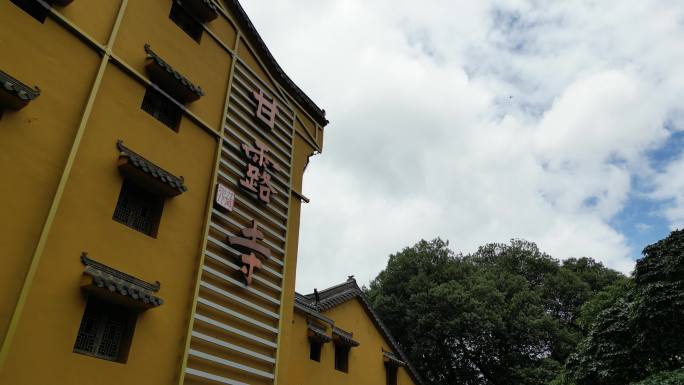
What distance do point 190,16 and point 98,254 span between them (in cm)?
587

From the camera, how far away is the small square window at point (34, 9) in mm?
6606

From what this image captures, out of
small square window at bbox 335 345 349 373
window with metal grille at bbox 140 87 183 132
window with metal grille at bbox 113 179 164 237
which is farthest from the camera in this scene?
small square window at bbox 335 345 349 373

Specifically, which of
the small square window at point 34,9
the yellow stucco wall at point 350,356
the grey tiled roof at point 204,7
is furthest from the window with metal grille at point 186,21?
the yellow stucco wall at point 350,356

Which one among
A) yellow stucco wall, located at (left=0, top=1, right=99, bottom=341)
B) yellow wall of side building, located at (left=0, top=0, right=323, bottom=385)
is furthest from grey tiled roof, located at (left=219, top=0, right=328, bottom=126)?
yellow stucco wall, located at (left=0, top=1, right=99, bottom=341)

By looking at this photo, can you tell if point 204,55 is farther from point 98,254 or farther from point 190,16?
point 98,254

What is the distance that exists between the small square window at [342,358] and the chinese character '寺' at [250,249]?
259 inches

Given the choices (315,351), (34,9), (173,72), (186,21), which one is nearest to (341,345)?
(315,351)

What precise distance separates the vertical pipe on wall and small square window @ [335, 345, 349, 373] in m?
10.4

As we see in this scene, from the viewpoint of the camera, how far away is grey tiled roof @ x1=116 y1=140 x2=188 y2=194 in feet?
22.8

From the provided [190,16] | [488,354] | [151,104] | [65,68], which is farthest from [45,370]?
[488,354]

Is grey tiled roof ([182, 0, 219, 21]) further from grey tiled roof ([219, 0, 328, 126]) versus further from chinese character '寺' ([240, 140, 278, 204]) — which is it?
chinese character '寺' ([240, 140, 278, 204])

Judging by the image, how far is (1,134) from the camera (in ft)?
18.7

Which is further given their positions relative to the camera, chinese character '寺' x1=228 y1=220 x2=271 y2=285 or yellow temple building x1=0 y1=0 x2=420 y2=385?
chinese character '寺' x1=228 y1=220 x2=271 y2=285

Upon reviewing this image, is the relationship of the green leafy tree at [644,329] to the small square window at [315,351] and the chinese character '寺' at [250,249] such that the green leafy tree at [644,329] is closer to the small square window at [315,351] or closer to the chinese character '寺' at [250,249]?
the small square window at [315,351]
